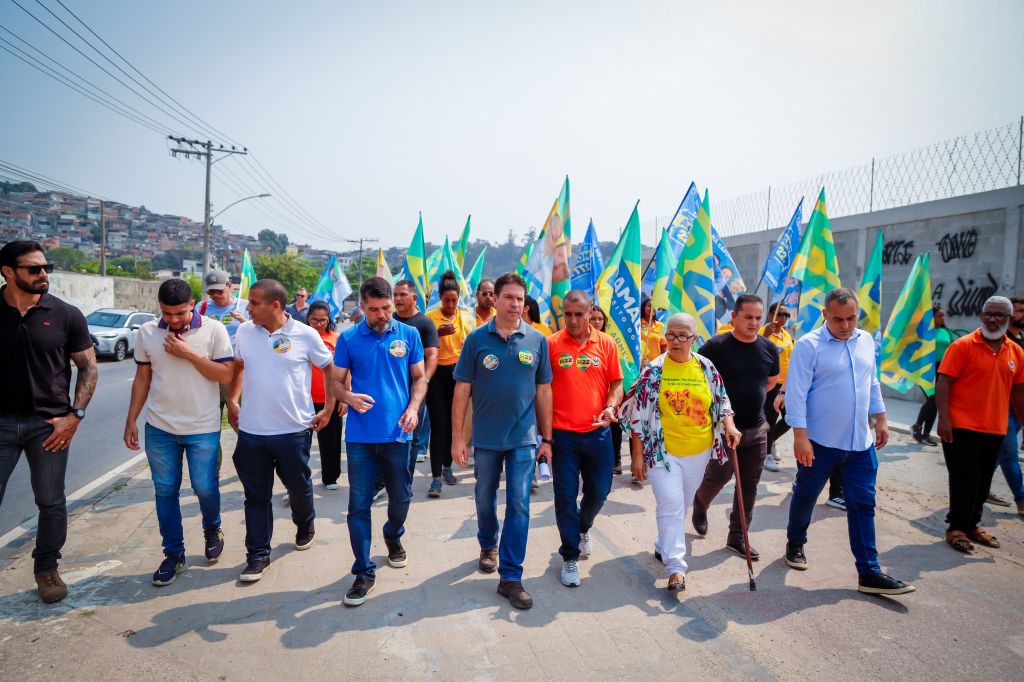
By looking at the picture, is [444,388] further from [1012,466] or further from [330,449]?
[1012,466]

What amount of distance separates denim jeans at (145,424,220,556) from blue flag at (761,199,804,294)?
6916mm

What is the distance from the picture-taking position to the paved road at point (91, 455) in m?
5.50

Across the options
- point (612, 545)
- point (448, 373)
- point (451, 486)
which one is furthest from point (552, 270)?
point (612, 545)

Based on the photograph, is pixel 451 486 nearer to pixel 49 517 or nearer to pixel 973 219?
pixel 49 517

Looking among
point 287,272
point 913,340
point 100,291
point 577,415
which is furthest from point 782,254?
point 287,272

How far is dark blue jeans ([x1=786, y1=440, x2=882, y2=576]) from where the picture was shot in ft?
12.9

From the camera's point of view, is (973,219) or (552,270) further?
(973,219)

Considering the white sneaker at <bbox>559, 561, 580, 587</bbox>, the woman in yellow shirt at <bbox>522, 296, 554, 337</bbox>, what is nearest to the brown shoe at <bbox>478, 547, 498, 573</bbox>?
the white sneaker at <bbox>559, 561, 580, 587</bbox>

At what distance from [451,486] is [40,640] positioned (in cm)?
357

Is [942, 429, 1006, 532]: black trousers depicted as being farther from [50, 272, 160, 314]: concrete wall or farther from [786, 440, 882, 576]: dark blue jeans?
[50, 272, 160, 314]: concrete wall

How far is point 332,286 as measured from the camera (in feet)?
43.7

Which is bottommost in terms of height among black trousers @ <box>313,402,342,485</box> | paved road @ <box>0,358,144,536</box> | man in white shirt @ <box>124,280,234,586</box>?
paved road @ <box>0,358,144,536</box>

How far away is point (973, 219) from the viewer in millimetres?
11688

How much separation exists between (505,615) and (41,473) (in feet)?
9.80
